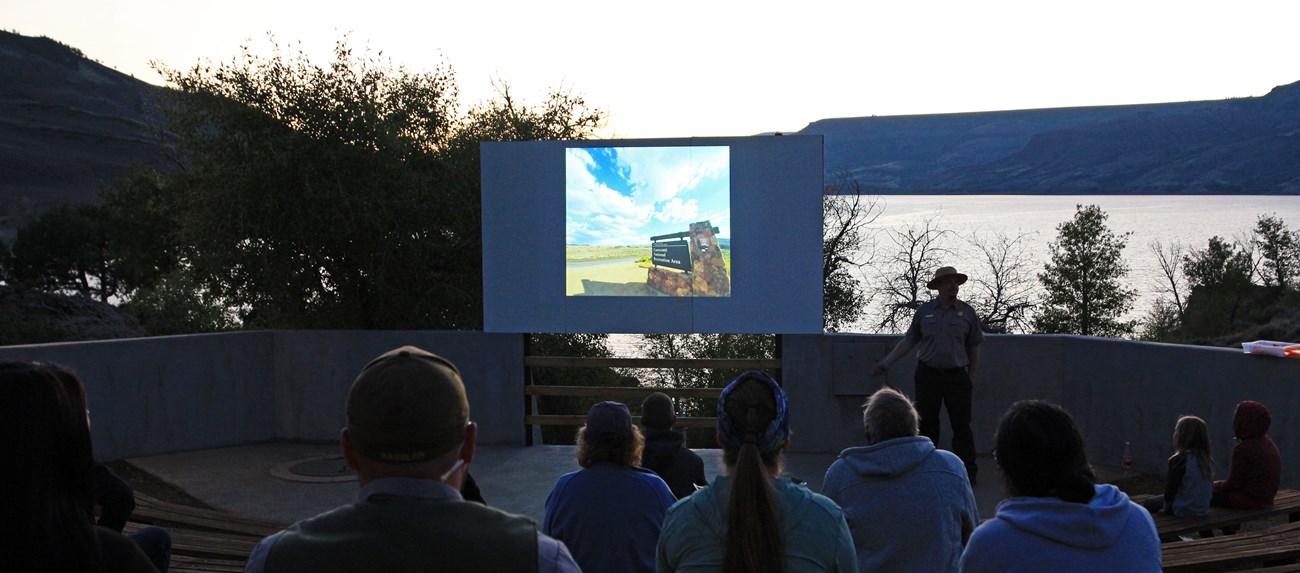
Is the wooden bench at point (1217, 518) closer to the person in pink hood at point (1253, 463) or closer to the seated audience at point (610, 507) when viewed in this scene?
the person in pink hood at point (1253, 463)

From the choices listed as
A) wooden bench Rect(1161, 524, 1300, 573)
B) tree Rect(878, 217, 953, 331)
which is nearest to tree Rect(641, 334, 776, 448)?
tree Rect(878, 217, 953, 331)

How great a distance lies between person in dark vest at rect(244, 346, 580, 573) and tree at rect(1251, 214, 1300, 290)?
36.9 meters

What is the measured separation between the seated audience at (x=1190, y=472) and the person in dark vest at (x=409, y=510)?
4.71 metres

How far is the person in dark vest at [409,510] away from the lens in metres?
1.51

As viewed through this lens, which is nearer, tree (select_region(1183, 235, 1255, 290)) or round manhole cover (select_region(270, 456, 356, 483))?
round manhole cover (select_region(270, 456, 356, 483))

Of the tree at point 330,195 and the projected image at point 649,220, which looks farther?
the tree at point 330,195

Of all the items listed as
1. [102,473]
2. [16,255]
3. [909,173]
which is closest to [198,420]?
[102,473]

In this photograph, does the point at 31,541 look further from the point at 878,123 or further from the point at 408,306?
the point at 878,123

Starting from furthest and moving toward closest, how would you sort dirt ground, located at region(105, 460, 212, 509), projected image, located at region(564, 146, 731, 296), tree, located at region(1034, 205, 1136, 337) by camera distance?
tree, located at region(1034, 205, 1136, 337) < projected image, located at region(564, 146, 731, 296) < dirt ground, located at region(105, 460, 212, 509)

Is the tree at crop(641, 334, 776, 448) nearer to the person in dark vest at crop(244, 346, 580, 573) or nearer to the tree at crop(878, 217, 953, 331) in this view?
the tree at crop(878, 217, 953, 331)

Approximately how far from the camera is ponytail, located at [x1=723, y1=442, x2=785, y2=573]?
234cm

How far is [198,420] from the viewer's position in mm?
9648

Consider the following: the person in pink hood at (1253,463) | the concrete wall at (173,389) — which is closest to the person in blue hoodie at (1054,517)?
the person in pink hood at (1253,463)

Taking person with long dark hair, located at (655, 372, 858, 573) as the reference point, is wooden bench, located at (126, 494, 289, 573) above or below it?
below
